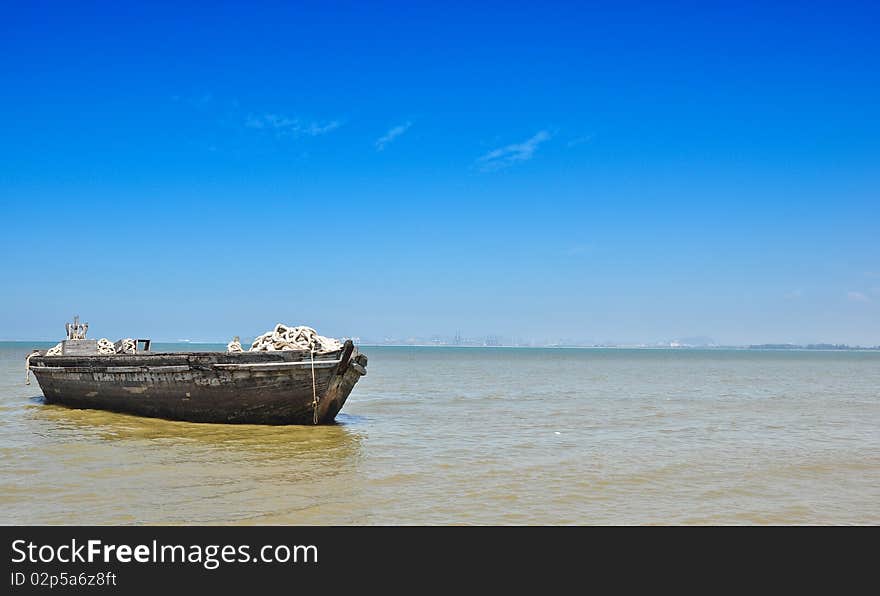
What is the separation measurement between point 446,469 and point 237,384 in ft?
20.2

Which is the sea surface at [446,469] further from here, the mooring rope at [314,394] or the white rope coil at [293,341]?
the white rope coil at [293,341]

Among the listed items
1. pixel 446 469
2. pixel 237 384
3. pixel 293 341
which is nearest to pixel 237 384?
pixel 237 384

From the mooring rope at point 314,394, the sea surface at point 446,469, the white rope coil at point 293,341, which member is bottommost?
the sea surface at point 446,469

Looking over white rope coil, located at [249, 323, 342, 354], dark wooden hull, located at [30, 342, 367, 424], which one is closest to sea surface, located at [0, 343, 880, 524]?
dark wooden hull, located at [30, 342, 367, 424]

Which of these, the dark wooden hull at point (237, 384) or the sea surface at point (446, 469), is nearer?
the sea surface at point (446, 469)

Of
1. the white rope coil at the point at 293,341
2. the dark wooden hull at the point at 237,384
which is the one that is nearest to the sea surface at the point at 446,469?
the dark wooden hull at the point at 237,384

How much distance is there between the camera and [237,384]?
15289 millimetres

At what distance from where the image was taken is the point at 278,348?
1580cm

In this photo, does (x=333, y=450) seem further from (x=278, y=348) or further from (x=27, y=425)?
(x=27, y=425)

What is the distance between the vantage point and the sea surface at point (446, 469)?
852 centimetres

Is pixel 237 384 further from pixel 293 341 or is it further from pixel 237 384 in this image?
pixel 293 341

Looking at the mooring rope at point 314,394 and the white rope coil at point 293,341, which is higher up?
the white rope coil at point 293,341

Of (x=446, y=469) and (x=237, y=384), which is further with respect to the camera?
(x=237, y=384)
